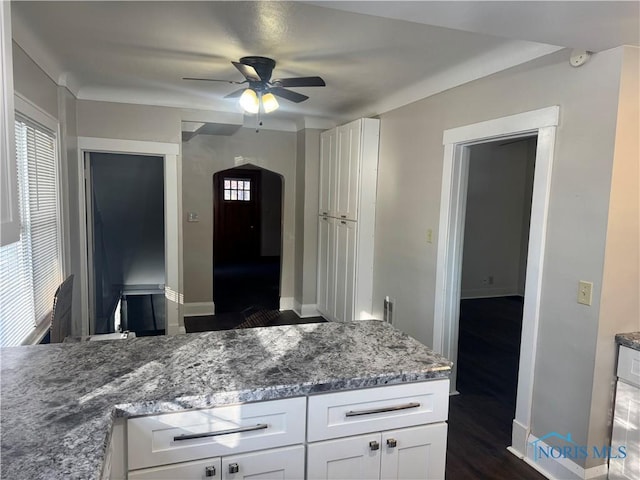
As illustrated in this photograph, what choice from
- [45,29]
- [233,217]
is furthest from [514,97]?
[233,217]

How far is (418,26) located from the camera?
2.23 meters

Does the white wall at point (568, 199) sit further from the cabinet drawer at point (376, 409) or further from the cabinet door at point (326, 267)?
the cabinet door at point (326, 267)

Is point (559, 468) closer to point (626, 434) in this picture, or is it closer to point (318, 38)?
point (626, 434)

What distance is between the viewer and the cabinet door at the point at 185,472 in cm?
129

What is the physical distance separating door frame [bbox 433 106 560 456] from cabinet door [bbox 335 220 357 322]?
3.82 feet

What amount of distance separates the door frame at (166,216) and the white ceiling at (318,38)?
549mm

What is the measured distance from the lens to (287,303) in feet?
18.5

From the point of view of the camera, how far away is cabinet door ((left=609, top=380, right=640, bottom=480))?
2.03 m

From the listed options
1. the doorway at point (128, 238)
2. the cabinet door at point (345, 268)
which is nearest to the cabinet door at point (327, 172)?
the cabinet door at point (345, 268)

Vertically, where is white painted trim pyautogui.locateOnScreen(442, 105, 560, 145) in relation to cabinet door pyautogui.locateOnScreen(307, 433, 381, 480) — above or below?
above

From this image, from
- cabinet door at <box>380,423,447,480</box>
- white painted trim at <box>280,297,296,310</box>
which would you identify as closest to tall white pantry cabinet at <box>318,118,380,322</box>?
white painted trim at <box>280,297,296,310</box>

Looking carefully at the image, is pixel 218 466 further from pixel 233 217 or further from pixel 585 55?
pixel 233 217

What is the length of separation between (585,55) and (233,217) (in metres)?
8.50

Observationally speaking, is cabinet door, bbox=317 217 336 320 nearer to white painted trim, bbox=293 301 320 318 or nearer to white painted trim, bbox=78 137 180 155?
white painted trim, bbox=293 301 320 318
